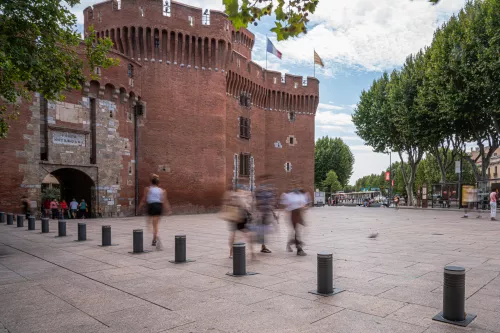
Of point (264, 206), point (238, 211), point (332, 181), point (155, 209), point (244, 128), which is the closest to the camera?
point (238, 211)

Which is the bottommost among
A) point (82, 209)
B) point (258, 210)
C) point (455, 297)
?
point (82, 209)

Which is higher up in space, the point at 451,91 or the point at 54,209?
the point at 451,91

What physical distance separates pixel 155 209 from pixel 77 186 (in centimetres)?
1735

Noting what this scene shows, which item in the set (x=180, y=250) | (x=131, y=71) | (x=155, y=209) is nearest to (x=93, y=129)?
(x=131, y=71)

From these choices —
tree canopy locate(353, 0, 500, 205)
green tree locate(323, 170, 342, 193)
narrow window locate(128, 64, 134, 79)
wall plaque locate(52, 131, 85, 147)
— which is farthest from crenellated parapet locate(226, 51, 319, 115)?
green tree locate(323, 170, 342, 193)

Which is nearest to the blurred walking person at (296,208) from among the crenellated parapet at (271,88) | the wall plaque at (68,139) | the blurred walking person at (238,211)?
the blurred walking person at (238,211)

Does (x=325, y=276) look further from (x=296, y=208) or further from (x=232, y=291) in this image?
(x=296, y=208)

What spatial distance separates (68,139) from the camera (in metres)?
22.3

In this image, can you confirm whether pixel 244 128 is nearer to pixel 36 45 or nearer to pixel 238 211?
A: pixel 36 45

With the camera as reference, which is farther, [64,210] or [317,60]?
[317,60]

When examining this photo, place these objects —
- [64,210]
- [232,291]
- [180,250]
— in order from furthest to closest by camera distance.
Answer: [64,210], [180,250], [232,291]

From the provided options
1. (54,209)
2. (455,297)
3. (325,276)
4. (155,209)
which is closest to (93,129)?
(54,209)

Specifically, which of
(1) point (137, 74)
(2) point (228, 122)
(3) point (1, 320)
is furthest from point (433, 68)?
(3) point (1, 320)

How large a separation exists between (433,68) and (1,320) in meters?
31.2
